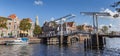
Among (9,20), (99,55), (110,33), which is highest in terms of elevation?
(9,20)

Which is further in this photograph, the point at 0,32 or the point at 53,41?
the point at 0,32

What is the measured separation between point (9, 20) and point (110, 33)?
252 ft

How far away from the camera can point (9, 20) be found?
152m

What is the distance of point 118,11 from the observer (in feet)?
120

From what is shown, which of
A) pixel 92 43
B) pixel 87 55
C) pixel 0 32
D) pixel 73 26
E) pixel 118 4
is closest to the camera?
pixel 118 4

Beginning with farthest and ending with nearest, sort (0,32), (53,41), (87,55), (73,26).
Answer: (73,26) < (0,32) < (53,41) < (87,55)

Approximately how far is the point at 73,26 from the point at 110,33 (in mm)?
108592

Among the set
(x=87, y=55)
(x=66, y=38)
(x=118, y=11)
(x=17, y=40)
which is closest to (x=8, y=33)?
(x=17, y=40)

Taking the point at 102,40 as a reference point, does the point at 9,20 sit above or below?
above

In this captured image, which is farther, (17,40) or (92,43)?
(17,40)

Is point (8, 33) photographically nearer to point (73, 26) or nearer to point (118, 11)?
point (73, 26)

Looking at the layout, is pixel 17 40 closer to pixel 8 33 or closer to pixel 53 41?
pixel 53 41

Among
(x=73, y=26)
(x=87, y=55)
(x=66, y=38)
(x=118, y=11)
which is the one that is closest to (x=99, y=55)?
(x=87, y=55)

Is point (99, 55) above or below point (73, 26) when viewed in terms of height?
below
